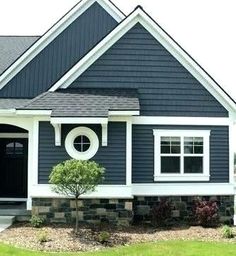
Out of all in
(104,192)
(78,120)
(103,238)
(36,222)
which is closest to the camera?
(103,238)

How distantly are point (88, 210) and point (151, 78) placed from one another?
4627mm

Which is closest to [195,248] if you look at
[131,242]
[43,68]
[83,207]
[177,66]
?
[131,242]

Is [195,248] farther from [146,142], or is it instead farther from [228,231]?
[146,142]

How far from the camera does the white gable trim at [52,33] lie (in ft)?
56.1

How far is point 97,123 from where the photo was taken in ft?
46.0

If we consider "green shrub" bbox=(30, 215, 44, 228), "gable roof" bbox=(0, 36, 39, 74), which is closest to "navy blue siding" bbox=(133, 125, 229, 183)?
"green shrub" bbox=(30, 215, 44, 228)

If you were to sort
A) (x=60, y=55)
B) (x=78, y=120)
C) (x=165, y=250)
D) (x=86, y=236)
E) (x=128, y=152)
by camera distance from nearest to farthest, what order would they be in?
(x=165, y=250), (x=86, y=236), (x=78, y=120), (x=128, y=152), (x=60, y=55)

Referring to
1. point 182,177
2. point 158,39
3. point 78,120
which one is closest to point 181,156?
point 182,177

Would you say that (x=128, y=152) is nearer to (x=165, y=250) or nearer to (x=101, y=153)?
(x=101, y=153)

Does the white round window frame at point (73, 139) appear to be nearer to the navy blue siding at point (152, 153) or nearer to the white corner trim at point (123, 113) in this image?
the white corner trim at point (123, 113)

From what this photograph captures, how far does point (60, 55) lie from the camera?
18.1m

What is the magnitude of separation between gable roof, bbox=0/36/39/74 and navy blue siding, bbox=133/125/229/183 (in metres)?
6.82

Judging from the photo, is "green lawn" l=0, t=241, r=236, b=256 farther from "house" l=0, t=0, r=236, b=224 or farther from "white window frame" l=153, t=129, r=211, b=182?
"white window frame" l=153, t=129, r=211, b=182

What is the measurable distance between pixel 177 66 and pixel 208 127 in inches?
86.6
